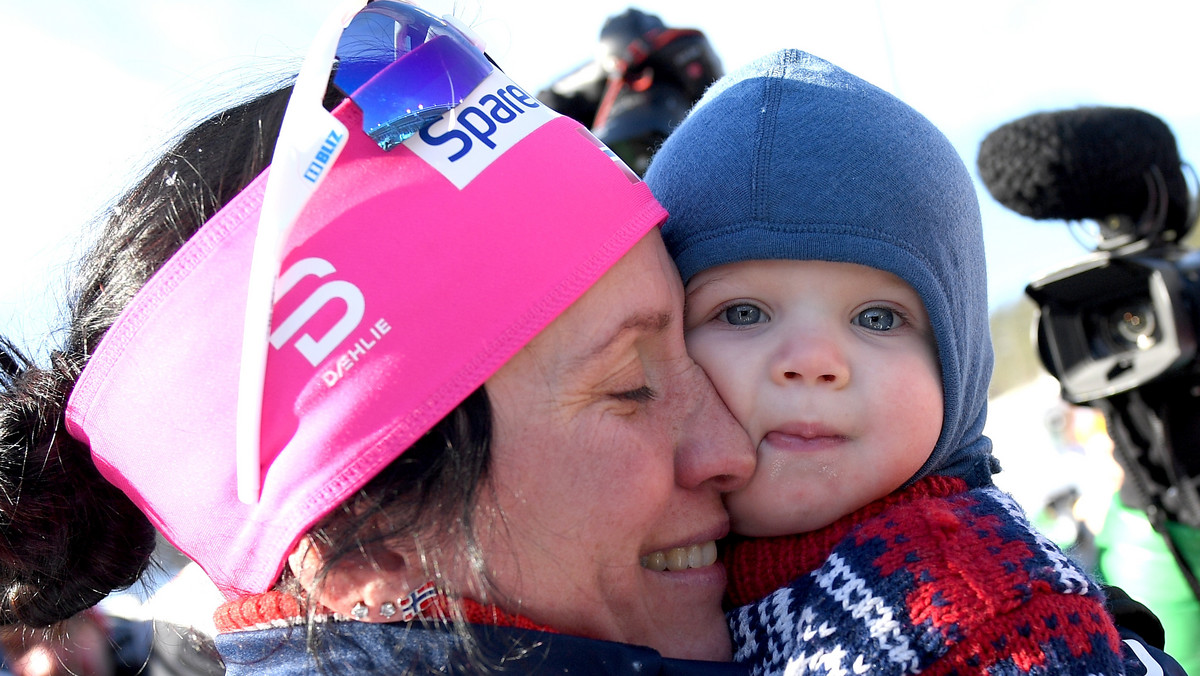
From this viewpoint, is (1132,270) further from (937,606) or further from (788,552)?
(937,606)

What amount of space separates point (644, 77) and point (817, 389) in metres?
2.98

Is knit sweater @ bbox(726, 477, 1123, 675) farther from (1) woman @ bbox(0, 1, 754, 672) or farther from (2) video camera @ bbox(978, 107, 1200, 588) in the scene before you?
(2) video camera @ bbox(978, 107, 1200, 588)

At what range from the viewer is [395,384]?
1052 millimetres

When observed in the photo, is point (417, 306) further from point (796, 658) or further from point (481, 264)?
point (796, 658)

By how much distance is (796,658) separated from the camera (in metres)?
1.18

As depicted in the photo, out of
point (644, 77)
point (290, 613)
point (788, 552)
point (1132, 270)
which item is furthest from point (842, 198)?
point (644, 77)

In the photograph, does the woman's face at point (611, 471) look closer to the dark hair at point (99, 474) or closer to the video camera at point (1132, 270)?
the dark hair at point (99, 474)

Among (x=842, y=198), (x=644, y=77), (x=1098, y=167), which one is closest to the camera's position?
(x=842, y=198)

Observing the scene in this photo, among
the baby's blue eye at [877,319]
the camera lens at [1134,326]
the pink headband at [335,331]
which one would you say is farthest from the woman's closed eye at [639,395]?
the camera lens at [1134,326]

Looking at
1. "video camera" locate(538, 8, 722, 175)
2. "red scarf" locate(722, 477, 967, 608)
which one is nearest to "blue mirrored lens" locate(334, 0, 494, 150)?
"red scarf" locate(722, 477, 967, 608)

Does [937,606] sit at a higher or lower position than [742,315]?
lower

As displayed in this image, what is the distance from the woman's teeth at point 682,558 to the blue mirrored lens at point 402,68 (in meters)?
0.66

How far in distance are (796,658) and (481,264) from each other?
0.63 m

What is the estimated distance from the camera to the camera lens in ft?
8.89
